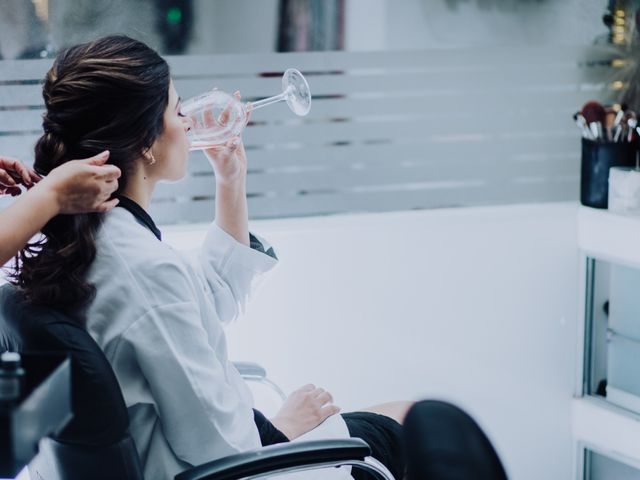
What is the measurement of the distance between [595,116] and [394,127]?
0.54 meters

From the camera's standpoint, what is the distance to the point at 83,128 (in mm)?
1513

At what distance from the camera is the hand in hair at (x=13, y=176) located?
163 centimetres

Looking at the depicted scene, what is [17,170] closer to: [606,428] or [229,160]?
[229,160]

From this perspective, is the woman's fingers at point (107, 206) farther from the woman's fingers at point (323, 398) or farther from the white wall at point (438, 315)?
the white wall at point (438, 315)

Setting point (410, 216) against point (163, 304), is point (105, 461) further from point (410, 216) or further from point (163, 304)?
point (410, 216)

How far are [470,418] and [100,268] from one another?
0.61 meters

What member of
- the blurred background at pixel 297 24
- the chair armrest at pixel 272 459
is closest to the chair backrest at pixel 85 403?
the chair armrest at pixel 272 459

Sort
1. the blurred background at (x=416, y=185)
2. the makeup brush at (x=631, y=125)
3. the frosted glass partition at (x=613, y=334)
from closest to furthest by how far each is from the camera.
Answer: the blurred background at (x=416, y=185), the makeup brush at (x=631, y=125), the frosted glass partition at (x=613, y=334)

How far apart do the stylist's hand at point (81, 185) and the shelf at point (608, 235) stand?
1507 mm

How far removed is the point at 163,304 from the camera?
4.75ft

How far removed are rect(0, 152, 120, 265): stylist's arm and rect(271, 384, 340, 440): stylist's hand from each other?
0.54 metres

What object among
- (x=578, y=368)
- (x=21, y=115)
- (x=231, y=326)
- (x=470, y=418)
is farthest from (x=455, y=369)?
(x=470, y=418)

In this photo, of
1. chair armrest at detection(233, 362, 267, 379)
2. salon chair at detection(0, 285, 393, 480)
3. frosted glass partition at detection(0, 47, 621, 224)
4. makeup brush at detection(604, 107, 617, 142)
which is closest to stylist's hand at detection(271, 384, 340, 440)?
chair armrest at detection(233, 362, 267, 379)

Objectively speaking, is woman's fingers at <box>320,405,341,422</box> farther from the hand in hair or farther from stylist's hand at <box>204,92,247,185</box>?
the hand in hair
